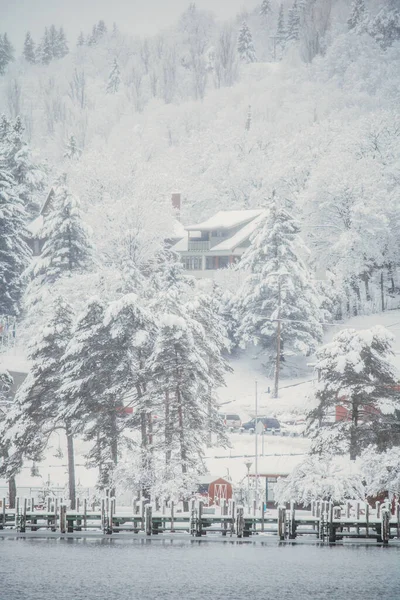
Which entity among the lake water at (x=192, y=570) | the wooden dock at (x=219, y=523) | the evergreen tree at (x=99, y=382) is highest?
the evergreen tree at (x=99, y=382)

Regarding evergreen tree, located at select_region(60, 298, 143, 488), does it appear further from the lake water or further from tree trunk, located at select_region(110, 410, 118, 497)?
the lake water

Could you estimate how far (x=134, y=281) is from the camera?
9369 cm

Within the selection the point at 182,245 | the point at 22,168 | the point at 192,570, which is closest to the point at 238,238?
the point at 182,245

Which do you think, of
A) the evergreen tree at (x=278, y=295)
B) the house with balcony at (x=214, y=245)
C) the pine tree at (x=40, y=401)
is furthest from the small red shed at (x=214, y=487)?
the house with balcony at (x=214, y=245)

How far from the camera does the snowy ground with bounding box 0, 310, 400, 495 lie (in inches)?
2699

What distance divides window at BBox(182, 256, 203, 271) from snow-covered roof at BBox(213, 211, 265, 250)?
277 cm

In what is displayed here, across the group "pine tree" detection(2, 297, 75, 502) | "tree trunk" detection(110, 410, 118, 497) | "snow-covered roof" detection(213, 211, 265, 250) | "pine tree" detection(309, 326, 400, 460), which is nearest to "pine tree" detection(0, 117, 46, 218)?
"snow-covered roof" detection(213, 211, 265, 250)

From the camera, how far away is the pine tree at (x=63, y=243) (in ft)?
312

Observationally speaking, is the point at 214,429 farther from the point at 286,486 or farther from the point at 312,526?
the point at 312,526

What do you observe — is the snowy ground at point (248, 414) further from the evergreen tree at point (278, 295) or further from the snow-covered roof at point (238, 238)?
the snow-covered roof at point (238, 238)

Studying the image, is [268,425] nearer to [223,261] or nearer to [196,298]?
[196,298]

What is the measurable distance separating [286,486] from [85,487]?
1970cm

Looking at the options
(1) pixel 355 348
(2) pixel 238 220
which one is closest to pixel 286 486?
(1) pixel 355 348

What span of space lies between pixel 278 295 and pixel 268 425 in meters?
18.1
